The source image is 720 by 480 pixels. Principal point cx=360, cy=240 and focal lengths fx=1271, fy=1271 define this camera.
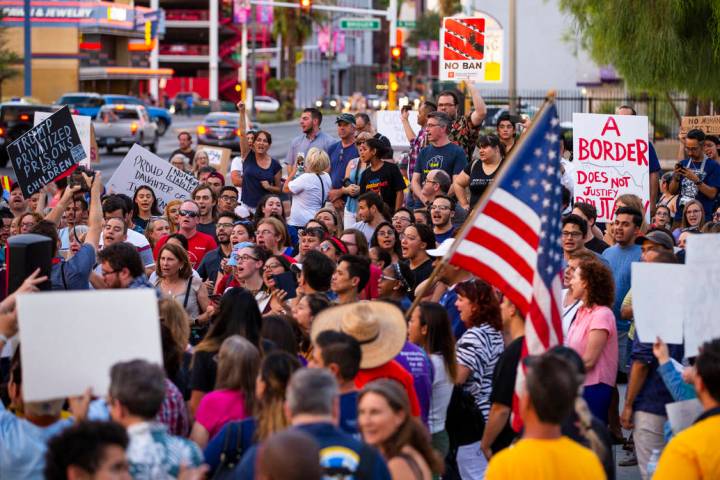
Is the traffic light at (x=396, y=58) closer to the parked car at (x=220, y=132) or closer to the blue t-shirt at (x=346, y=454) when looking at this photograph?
the parked car at (x=220, y=132)

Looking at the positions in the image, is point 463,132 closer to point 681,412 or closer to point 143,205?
point 143,205

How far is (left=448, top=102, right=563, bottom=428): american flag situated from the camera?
22.0 ft

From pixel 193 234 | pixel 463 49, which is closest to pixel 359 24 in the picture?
pixel 463 49

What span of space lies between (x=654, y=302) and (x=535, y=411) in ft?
6.28

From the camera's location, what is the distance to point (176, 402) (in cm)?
609

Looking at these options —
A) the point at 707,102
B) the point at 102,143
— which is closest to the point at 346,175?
A: the point at 707,102

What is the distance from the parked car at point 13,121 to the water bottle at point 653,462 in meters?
Answer: 32.0

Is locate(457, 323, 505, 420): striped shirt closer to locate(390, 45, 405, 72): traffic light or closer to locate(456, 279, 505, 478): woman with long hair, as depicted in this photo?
locate(456, 279, 505, 478): woman with long hair

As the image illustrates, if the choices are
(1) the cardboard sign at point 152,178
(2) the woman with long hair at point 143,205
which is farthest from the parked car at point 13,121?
(2) the woman with long hair at point 143,205

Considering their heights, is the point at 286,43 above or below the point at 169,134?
above

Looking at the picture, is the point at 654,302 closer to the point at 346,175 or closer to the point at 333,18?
the point at 346,175

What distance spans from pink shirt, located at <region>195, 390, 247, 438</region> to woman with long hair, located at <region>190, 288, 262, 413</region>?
27.4 inches

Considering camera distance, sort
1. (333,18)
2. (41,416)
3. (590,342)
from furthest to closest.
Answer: (333,18) → (590,342) → (41,416)

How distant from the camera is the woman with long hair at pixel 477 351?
7.39 m
